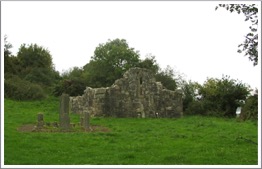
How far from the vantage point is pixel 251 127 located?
25297mm

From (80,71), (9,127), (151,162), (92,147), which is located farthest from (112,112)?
(80,71)

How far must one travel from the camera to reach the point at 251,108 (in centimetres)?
1224

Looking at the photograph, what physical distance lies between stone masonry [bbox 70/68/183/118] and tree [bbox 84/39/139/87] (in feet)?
52.0

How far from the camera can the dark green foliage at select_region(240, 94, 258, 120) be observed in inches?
465

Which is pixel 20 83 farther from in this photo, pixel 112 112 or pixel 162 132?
pixel 162 132

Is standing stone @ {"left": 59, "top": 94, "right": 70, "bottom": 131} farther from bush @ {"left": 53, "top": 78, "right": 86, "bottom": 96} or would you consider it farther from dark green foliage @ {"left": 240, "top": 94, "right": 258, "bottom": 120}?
bush @ {"left": 53, "top": 78, "right": 86, "bottom": 96}

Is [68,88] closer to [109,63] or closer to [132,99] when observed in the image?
[109,63]

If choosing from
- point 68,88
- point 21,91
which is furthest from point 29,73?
point 21,91

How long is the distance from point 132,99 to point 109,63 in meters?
21.1

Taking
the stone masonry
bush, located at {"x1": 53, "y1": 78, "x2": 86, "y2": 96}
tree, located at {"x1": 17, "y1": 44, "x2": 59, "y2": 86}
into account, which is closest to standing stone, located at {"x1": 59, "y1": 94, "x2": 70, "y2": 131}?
the stone masonry

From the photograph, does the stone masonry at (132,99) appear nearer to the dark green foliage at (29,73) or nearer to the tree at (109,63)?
the dark green foliage at (29,73)

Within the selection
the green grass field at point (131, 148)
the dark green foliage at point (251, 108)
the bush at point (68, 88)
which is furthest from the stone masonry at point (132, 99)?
the dark green foliage at point (251, 108)

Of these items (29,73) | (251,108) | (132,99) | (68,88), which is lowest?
(251,108)

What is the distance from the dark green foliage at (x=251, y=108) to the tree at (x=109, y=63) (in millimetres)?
38823
